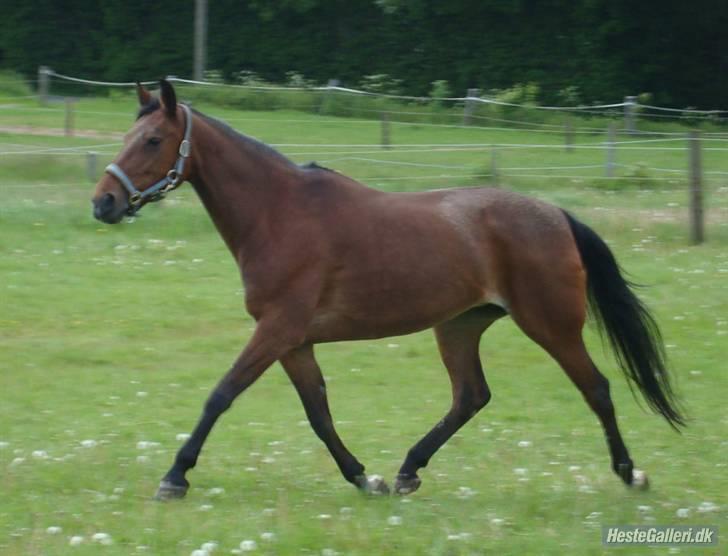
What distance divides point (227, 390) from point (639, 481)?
7.59 ft

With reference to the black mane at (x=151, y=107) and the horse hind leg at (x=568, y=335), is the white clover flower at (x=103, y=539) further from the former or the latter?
the horse hind leg at (x=568, y=335)

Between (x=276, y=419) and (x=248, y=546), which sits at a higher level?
(x=248, y=546)

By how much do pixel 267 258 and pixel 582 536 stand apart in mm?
2210

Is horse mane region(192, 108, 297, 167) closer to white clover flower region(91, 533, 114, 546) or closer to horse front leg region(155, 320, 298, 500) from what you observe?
horse front leg region(155, 320, 298, 500)

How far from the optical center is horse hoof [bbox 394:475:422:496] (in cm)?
695

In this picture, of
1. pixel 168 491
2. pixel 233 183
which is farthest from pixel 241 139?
pixel 168 491

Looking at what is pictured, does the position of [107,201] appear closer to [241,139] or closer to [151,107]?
[151,107]

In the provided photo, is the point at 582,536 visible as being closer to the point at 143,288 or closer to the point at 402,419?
the point at 402,419

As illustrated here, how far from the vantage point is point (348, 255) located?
6895 mm

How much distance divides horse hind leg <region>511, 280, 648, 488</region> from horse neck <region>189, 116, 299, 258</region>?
4.96 feet

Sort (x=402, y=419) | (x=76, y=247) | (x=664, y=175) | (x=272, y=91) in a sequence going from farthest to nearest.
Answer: (x=272, y=91), (x=664, y=175), (x=76, y=247), (x=402, y=419)

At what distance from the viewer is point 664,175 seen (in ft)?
69.7

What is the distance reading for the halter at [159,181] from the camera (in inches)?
262

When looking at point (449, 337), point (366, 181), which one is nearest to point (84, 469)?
point (449, 337)
